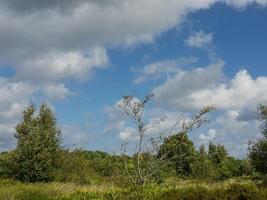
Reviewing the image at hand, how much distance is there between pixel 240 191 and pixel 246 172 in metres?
50.8

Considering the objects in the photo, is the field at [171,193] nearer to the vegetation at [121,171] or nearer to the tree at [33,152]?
the vegetation at [121,171]

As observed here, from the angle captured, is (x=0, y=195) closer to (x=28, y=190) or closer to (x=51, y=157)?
(x=28, y=190)

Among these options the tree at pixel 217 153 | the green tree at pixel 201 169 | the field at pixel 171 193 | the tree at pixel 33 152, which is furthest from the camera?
the tree at pixel 217 153

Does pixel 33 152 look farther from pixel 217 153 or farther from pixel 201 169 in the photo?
pixel 217 153

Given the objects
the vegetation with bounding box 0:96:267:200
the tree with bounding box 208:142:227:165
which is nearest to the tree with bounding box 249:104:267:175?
the vegetation with bounding box 0:96:267:200

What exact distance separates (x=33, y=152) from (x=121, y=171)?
12917 millimetres

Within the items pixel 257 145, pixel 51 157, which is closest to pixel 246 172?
pixel 257 145

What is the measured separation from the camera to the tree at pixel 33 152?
3256 cm

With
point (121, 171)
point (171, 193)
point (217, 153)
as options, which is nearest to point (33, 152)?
point (121, 171)

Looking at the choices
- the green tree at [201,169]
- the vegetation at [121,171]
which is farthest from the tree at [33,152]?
the green tree at [201,169]

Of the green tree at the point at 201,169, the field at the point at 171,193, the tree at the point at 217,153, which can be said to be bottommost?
the field at the point at 171,193

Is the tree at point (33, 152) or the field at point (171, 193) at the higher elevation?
the tree at point (33, 152)

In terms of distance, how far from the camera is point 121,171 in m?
21.4

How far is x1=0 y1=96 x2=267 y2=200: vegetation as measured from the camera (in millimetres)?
15102
